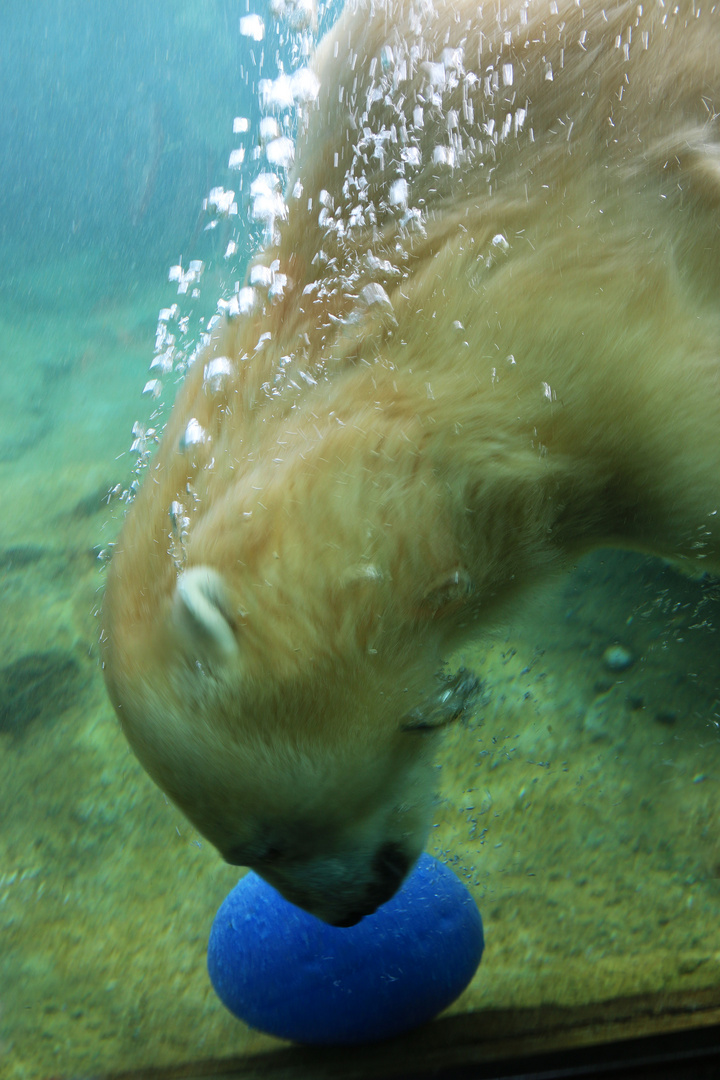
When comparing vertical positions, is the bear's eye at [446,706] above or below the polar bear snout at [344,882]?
above

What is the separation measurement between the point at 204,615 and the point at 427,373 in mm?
483

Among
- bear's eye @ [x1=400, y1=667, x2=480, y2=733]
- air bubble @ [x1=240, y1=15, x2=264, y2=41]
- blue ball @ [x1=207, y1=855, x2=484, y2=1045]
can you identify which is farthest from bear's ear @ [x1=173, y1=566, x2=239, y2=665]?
air bubble @ [x1=240, y1=15, x2=264, y2=41]

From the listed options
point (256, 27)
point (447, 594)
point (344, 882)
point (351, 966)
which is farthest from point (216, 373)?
point (256, 27)

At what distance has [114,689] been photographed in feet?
4.23

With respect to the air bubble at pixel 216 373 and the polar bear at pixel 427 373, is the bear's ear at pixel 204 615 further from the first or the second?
the air bubble at pixel 216 373

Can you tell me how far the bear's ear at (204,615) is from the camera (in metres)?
1.07

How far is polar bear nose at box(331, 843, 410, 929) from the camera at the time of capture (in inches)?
63.1

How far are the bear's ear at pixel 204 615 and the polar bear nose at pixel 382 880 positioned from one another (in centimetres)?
71

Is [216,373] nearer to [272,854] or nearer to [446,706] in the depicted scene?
[446,706]

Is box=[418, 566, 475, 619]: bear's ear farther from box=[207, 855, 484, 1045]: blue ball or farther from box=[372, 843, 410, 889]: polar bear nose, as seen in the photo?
box=[207, 855, 484, 1045]: blue ball

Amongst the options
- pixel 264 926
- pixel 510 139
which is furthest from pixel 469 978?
Answer: pixel 510 139

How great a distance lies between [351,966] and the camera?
1.62 metres

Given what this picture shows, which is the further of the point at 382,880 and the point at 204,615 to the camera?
the point at 382,880

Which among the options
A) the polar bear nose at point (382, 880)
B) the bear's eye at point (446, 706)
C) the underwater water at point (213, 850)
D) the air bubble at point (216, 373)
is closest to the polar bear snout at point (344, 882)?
the polar bear nose at point (382, 880)
